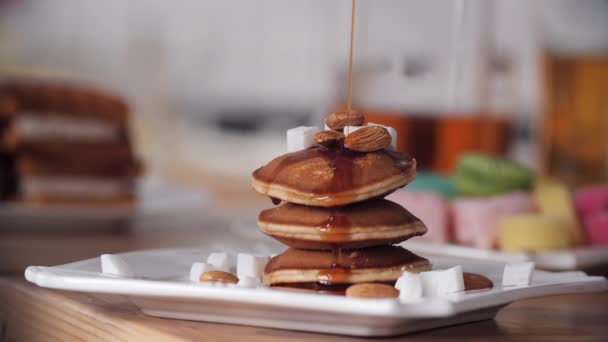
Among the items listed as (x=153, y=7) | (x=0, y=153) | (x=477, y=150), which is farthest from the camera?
(x=153, y=7)

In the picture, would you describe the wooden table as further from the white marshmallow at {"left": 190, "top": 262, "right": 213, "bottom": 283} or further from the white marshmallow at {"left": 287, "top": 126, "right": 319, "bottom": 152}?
the white marshmallow at {"left": 287, "top": 126, "right": 319, "bottom": 152}

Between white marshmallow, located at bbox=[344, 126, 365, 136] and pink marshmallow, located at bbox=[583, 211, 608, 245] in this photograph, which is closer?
white marshmallow, located at bbox=[344, 126, 365, 136]

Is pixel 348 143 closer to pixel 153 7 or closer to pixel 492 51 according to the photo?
pixel 492 51

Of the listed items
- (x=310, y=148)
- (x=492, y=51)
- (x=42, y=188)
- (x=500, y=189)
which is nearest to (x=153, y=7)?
(x=492, y=51)

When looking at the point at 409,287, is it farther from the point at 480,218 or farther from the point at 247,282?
the point at 480,218

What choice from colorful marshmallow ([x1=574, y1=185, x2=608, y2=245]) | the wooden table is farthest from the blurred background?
the wooden table
